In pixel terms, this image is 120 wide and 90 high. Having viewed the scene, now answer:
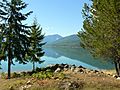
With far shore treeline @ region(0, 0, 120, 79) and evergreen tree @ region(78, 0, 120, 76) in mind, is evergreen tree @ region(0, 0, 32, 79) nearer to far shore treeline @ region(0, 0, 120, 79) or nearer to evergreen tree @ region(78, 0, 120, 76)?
far shore treeline @ region(0, 0, 120, 79)

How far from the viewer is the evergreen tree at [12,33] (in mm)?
32375

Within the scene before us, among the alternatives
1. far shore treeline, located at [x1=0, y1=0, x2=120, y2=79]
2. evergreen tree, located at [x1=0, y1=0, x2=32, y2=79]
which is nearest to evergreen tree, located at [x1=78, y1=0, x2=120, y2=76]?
far shore treeline, located at [x1=0, y1=0, x2=120, y2=79]

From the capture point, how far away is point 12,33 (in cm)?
3269

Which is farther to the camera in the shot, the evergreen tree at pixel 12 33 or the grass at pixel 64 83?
the evergreen tree at pixel 12 33

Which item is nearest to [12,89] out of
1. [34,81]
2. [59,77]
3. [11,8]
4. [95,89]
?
[34,81]

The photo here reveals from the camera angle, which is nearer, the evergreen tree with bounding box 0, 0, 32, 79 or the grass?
the grass

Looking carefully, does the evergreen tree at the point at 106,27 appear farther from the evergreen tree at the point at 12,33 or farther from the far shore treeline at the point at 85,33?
the evergreen tree at the point at 12,33

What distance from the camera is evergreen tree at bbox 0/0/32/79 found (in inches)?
1275

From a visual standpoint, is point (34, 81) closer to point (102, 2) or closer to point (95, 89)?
point (95, 89)

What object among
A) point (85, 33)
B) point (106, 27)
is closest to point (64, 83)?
point (106, 27)

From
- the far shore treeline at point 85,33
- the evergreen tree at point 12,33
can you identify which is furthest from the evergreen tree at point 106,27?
the evergreen tree at point 12,33

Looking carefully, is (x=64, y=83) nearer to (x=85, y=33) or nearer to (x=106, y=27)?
(x=106, y=27)

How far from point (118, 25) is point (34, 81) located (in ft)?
30.5

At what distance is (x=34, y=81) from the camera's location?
78.0 ft
